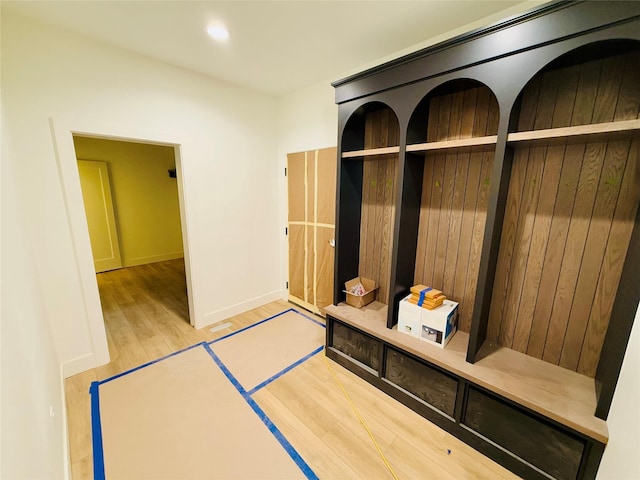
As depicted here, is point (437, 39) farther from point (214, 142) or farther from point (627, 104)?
point (214, 142)

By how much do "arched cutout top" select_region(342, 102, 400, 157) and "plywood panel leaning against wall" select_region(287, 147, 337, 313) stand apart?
0.44 metres

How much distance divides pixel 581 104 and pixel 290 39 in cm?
195

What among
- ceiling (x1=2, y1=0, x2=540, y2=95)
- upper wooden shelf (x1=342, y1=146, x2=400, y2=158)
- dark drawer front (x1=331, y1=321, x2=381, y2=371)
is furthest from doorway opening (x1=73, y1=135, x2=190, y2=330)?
upper wooden shelf (x1=342, y1=146, x2=400, y2=158)

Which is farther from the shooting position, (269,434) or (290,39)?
(290,39)

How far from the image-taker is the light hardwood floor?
1506mm

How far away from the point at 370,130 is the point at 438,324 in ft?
5.71

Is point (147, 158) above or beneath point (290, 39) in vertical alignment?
beneath

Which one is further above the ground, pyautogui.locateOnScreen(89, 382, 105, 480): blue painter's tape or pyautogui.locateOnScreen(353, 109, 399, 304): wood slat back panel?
pyautogui.locateOnScreen(353, 109, 399, 304): wood slat back panel

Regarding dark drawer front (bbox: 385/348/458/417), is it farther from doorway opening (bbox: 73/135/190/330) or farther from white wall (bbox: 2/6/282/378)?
doorway opening (bbox: 73/135/190/330)

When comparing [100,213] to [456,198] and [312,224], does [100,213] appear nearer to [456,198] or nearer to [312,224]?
[312,224]

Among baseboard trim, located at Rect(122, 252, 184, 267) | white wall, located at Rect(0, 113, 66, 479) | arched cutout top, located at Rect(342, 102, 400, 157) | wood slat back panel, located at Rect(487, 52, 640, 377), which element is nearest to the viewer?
white wall, located at Rect(0, 113, 66, 479)

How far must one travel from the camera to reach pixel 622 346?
1.23 meters

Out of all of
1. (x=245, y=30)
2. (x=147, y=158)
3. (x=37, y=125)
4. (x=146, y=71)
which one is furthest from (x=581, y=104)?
(x=147, y=158)

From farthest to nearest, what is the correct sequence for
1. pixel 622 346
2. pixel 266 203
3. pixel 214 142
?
1. pixel 266 203
2. pixel 214 142
3. pixel 622 346
